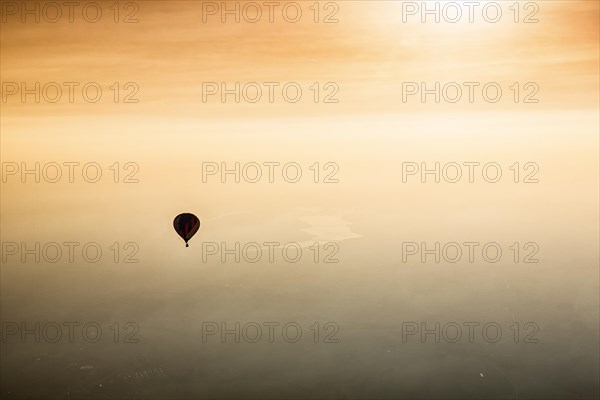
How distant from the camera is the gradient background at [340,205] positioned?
8.84 ft

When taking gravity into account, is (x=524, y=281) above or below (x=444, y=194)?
below

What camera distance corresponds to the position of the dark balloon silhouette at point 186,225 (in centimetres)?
270

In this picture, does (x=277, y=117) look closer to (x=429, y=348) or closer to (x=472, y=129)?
(x=472, y=129)

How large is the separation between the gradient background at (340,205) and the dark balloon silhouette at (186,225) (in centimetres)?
5

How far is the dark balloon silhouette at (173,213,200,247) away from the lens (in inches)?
106

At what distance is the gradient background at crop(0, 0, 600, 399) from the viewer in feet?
8.84

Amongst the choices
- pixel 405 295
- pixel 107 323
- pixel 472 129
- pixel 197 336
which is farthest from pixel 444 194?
pixel 107 323

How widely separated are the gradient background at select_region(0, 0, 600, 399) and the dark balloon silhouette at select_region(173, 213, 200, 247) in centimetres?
5

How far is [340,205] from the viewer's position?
107 inches

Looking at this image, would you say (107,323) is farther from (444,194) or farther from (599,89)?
(599,89)

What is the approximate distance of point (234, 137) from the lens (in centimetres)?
272

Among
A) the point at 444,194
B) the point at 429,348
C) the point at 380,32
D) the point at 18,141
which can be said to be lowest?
the point at 429,348

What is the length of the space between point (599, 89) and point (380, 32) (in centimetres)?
119

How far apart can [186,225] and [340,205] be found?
2.73 ft
